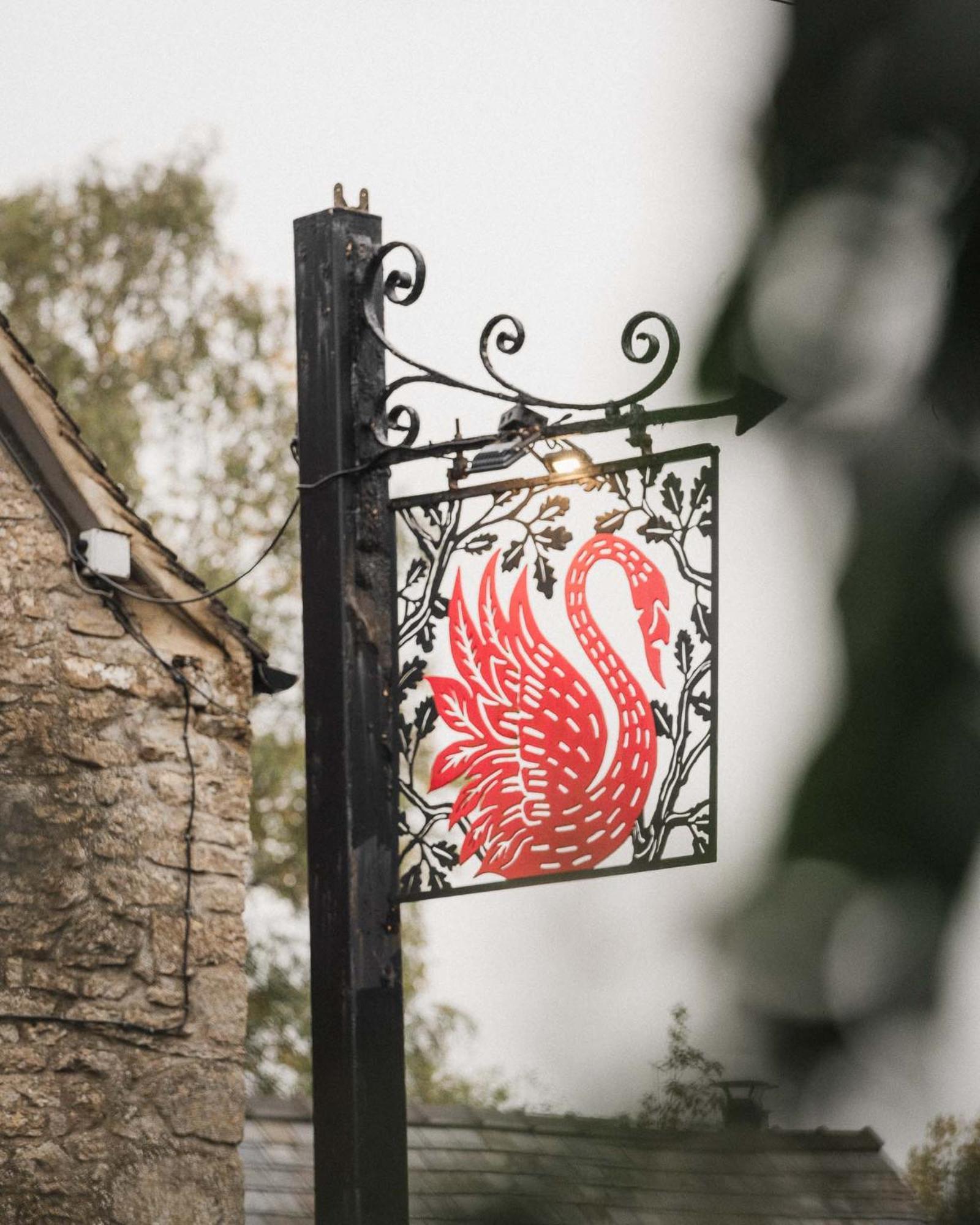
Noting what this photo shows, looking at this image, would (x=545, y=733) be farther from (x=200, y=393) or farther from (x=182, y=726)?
(x=200, y=393)

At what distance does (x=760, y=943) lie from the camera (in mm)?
548

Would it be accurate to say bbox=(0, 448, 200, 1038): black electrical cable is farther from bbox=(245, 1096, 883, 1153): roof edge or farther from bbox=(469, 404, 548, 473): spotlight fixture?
bbox=(245, 1096, 883, 1153): roof edge

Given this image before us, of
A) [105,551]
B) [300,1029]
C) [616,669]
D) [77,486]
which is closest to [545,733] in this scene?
[616,669]

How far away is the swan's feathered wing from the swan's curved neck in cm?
4

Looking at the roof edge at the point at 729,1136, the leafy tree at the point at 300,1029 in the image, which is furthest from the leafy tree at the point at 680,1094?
the leafy tree at the point at 300,1029

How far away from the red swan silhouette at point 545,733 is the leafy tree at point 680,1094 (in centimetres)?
197

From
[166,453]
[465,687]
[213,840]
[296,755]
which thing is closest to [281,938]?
[296,755]

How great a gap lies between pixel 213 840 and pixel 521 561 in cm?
219

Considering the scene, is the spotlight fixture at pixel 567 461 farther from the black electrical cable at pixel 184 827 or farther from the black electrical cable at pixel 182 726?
the black electrical cable at pixel 184 827

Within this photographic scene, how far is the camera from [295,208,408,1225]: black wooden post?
2752 millimetres

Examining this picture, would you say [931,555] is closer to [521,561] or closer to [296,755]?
[521,561]

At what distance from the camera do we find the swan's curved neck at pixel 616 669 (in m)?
2.70

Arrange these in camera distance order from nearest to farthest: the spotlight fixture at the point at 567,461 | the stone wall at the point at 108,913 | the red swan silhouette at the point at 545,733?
the red swan silhouette at the point at 545,733, the spotlight fixture at the point at 567,461, the stone wall at the point at 108,913

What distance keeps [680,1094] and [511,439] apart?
7.63 ft
